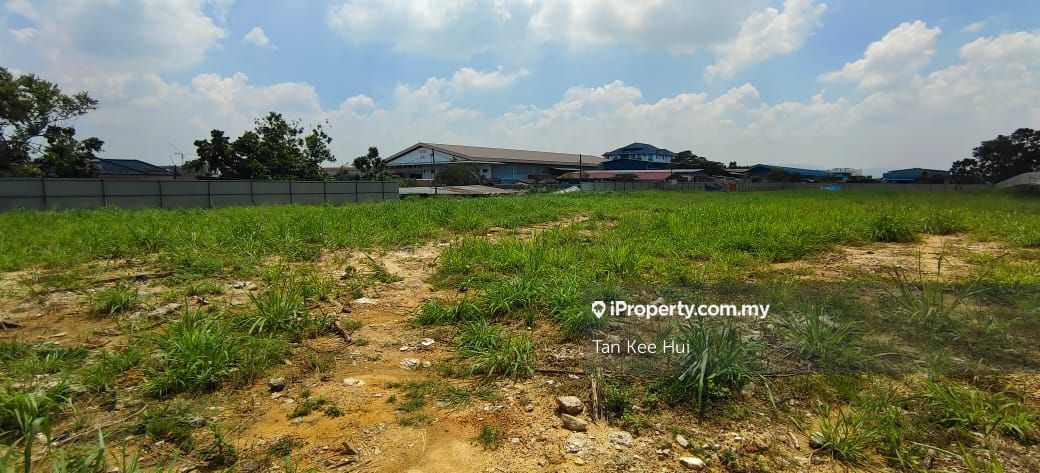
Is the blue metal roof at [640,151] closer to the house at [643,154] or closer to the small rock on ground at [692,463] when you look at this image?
the house at [643,154]

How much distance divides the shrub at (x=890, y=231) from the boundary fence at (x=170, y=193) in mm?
19529

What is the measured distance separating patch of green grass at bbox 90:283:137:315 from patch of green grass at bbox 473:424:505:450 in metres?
3.43

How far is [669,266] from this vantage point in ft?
16.9

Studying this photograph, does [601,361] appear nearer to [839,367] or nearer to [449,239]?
[839,367]

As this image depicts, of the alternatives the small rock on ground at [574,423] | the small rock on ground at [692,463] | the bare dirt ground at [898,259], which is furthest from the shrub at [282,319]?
the bare dirt ground at [898,259]

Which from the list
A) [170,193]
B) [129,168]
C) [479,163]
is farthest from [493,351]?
[479,163]

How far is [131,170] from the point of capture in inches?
1178

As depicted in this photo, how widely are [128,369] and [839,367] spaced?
401 cm

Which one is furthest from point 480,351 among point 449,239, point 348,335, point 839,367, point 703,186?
point 703,186

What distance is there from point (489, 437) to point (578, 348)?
1083 mm

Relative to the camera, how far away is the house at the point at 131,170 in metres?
27.4

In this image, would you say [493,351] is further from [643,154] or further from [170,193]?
[643,154]

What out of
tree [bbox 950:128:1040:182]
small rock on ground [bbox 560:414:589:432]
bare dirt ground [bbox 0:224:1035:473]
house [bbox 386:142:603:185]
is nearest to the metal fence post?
bare dirt ground [bbox 0:224:1035:473]

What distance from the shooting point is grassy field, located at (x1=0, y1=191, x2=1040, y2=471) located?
6.48 ft
